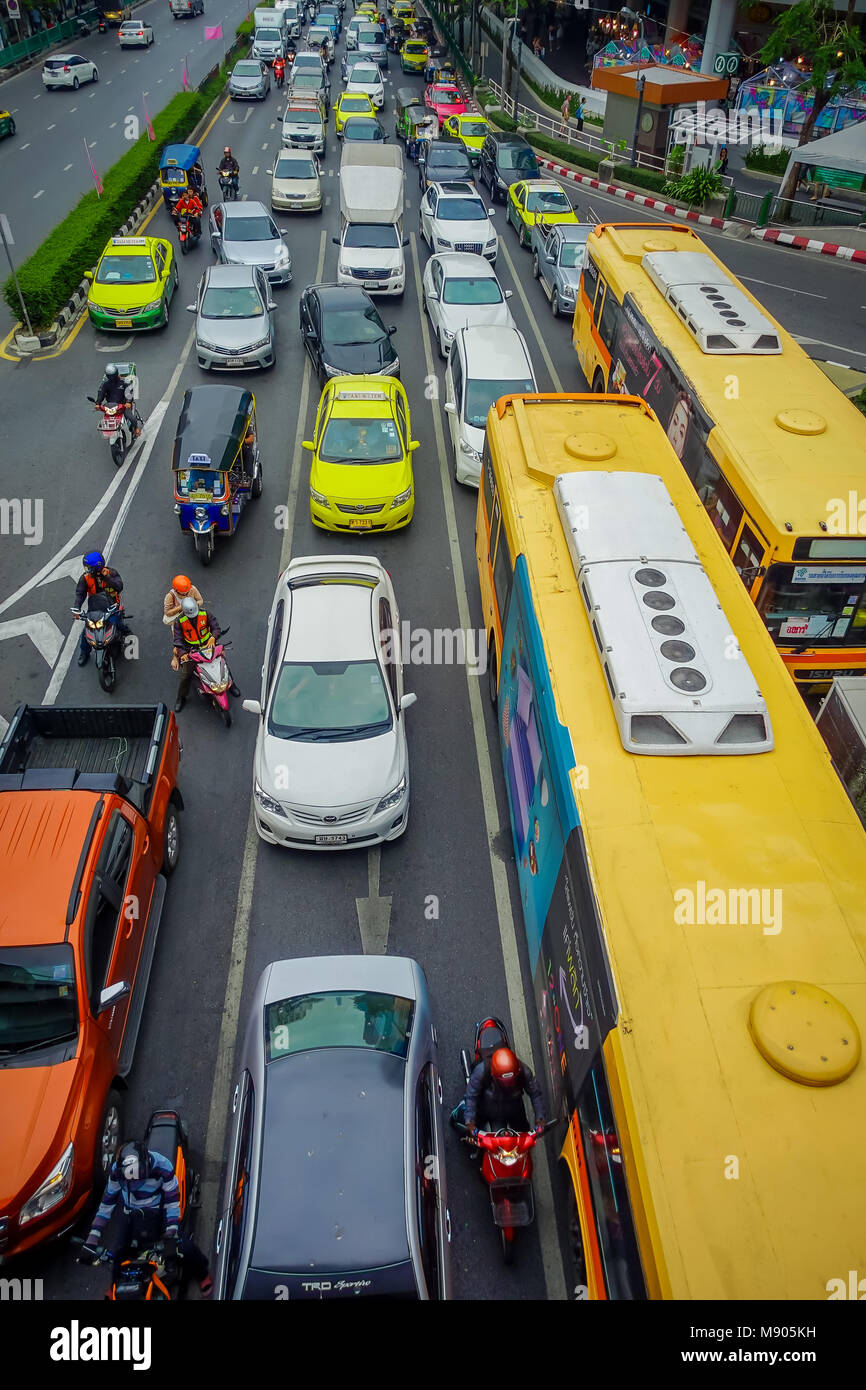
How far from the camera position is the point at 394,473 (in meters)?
13.6

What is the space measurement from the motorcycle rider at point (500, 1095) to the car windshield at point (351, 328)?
14.5 m

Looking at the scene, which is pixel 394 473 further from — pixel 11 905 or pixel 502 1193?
pixel 502 1193

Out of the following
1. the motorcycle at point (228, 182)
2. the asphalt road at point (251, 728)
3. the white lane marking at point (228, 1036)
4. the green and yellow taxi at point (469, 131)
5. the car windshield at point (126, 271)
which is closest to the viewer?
the white lane marking at point (228, 1036)

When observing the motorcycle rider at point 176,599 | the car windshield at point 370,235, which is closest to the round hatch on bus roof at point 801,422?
the motorcycle rider at point 176,599

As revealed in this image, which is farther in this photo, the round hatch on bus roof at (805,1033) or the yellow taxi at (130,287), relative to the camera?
the yellow taxi at (130,287)

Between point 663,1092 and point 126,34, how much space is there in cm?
6538

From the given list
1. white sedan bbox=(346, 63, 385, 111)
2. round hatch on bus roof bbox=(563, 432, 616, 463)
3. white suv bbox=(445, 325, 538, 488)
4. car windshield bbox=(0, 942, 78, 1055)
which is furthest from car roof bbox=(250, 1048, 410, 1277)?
white sedan bbox=(346, 63, 385, 111)

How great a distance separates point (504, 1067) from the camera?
20.2 ft

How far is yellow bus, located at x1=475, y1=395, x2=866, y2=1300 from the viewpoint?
4.18 m

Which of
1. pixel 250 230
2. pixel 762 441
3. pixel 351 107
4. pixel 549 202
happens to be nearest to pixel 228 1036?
pixel 762 441

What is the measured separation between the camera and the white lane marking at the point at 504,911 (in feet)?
21.4

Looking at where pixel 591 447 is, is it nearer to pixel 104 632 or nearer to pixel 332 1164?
pixel 104 632

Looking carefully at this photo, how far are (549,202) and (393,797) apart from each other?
74.5 ft

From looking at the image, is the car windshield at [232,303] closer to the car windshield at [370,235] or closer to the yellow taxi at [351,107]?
the car windshield at [370,235]
